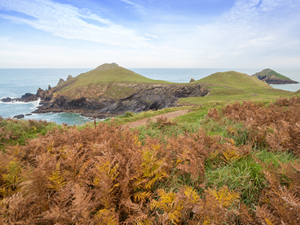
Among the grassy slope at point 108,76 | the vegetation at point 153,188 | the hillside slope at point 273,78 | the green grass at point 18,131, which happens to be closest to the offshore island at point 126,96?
the grassy slope at point 108,76

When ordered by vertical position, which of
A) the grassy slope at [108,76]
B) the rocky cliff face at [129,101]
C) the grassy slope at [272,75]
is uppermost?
the grassy slope at [272,75]

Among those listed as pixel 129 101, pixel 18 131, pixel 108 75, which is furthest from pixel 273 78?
pixel 18 131

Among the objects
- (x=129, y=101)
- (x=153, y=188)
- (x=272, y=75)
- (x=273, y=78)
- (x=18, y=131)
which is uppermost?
(x=272, y=75)

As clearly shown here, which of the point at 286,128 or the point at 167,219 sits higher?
the point at 286,128

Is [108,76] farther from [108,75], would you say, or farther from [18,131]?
[18,131]

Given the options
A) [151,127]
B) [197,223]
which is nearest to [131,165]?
[197,223]

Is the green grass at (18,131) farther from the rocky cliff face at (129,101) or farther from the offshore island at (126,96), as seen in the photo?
→ the rocky cliff face at (129,101)

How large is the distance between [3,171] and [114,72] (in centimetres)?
9397

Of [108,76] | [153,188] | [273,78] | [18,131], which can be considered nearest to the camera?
[153,188]

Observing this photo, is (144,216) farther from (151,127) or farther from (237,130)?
(151,127)

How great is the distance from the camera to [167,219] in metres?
1.66

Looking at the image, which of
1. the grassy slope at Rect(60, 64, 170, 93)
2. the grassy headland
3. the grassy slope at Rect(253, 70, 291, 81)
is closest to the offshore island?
the grassy slope at Rect(60, 64, 170, 93)

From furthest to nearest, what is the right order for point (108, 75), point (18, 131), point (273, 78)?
point (273, 78)
point (108, 75)
point (18, 131)

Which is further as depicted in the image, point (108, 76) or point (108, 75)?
point (108, 75)
